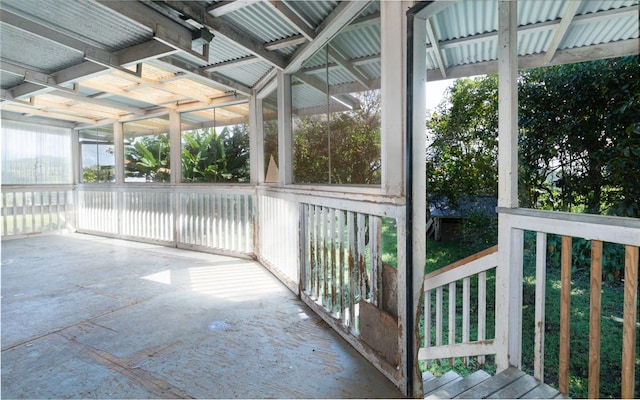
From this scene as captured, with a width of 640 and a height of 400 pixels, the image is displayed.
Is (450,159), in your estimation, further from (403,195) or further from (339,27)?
(403,195)

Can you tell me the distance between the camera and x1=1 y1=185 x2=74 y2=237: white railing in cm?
731

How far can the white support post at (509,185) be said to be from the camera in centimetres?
185

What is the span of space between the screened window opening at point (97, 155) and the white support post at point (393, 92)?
7.56 meters

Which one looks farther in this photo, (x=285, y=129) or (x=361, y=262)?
(x=285, y=129)

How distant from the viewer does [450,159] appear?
4.76 meters

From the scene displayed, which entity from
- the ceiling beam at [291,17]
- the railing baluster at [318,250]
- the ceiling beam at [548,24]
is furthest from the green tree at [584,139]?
the ceiling beam at [291,17]

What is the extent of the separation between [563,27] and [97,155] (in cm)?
925

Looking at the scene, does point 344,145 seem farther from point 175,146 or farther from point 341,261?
point 175,146

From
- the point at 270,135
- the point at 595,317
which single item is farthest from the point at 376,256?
→ the point at 270,135

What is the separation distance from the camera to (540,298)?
179 centimetres

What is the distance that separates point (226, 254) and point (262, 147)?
2.03m

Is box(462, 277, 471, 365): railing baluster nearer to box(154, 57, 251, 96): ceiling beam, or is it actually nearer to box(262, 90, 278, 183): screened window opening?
box(262, 90, 278, 183): screened window opening

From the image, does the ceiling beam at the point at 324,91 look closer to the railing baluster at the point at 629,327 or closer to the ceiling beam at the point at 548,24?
the ceiling beam at the point at 548,24

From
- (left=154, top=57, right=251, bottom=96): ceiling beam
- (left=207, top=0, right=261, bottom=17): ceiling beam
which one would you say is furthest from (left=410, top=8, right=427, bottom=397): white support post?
A: (left=154, top=57, right=251, bottom=96): ceiling beam
